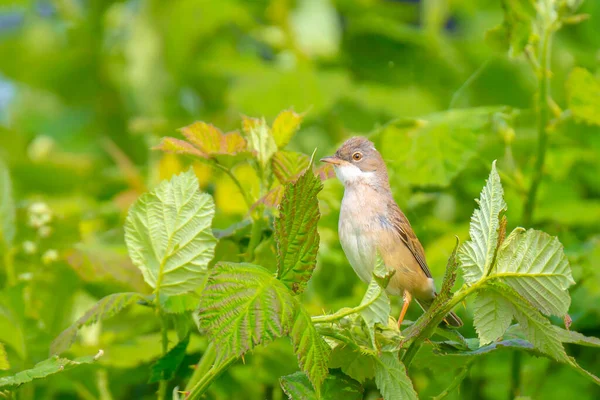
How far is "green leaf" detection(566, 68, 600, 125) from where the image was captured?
1805 mm

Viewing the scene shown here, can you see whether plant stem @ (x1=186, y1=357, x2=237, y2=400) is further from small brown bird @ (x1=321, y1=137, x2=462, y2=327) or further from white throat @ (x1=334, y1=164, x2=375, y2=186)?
white throat @ (x1=334, y1=164, x2=375, y2=186)

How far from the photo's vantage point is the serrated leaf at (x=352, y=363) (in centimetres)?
120

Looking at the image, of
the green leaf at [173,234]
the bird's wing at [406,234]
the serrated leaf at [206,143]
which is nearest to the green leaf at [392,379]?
the green leaf at [173,234]

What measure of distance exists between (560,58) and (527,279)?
2558 millimetres

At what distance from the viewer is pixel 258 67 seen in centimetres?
353

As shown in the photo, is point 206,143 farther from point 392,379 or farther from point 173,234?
point 392,379

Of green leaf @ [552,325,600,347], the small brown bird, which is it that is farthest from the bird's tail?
green leaf @ [552,325,600,347]

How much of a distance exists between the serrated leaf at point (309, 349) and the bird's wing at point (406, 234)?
2.71 feet

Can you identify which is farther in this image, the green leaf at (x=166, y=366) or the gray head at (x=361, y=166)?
the gray head at (x=361, y=166)

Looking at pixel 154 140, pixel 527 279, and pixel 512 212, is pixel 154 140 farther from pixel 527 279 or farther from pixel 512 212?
pixel 527 279

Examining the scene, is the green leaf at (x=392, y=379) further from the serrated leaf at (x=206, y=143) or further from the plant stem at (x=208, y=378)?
the serrated leaf at (x=206, y=143)

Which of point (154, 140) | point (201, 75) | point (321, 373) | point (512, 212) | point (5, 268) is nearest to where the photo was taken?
point (321, 373)

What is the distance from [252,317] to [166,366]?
1.13 ft

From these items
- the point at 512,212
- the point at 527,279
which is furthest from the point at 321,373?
the point at 512,212
